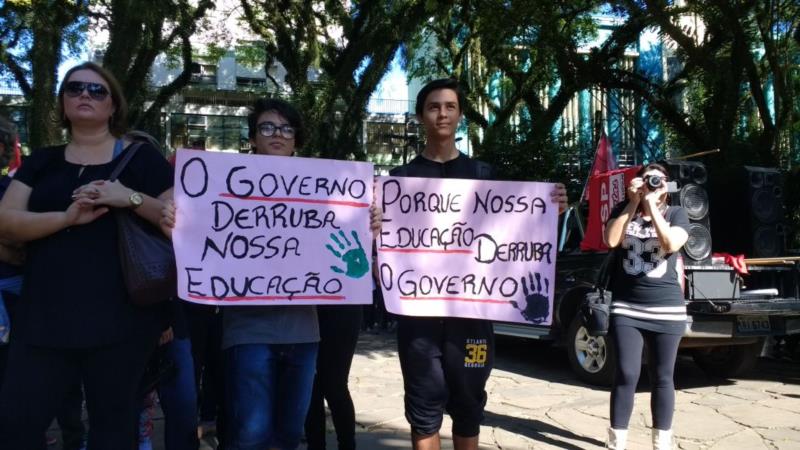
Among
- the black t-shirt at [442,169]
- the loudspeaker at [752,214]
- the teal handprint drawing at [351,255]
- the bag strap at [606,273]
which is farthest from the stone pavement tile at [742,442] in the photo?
the teal handprint drawing at [351,255]

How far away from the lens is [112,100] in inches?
107

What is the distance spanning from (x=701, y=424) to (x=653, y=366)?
5.23ft

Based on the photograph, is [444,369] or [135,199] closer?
[135,199]

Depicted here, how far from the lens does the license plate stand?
239 inches

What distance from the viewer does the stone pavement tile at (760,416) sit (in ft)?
17.1

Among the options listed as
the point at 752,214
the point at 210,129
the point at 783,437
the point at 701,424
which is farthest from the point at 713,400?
the point at 210,129

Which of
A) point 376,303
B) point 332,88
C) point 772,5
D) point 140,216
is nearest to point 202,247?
point 140,216

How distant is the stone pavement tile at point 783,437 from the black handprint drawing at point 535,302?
7.76 ft

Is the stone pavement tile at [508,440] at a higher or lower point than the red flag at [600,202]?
lower

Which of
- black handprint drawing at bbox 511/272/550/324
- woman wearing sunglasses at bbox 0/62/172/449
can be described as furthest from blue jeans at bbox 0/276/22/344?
black handprint drawing at bbox 511/272/550/324

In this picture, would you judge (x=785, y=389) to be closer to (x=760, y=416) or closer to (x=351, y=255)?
(x=760, y=416)

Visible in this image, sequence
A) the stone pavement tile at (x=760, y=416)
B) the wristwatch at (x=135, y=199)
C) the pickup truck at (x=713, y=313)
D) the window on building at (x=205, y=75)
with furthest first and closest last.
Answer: the window on building at (x=205, y=75) → the pickup truck at (x=713, y=313) → the stone pavement tile at (x=760, y=416) → the wristwatch at (x=135, y=199)

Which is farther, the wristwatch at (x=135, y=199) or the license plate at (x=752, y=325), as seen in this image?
the license plate at (x=752, y=325)

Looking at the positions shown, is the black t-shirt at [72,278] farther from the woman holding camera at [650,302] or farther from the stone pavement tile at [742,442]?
the stone pavement tile at [742,442]
